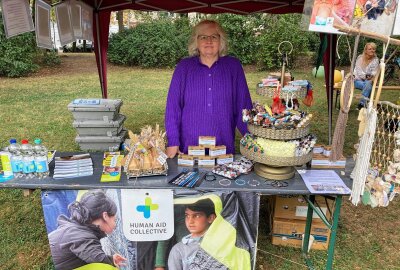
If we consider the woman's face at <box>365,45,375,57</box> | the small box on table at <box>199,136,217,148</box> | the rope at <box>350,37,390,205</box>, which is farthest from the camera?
the woman's face at <box>365,45,375,57</box>

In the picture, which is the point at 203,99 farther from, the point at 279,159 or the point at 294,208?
the point at 294,208

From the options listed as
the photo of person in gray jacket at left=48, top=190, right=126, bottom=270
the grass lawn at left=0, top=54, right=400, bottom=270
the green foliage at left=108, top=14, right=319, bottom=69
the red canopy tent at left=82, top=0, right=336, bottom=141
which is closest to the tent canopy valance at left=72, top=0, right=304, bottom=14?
the red canopy tent at left=82, top=0, right=336, bottom=141

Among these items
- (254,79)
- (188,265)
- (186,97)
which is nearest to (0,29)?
(254,79)

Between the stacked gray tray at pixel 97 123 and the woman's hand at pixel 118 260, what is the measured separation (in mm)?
2309

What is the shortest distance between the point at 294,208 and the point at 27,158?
1.98 meters

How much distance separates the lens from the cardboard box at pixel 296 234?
9.11 feet

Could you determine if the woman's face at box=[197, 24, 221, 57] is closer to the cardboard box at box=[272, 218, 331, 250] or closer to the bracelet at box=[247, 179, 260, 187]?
the bracelet at box=[247, 179, 260, 187]

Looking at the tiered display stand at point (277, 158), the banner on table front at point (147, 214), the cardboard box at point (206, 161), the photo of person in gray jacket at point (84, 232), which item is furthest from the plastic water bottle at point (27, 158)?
the tiered display stand at point (277, 158)

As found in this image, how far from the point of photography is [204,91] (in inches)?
96.6

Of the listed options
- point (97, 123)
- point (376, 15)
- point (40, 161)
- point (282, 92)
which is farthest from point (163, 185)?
point (97, 123)

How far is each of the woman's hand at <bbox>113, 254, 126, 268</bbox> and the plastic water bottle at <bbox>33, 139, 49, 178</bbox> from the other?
A: 69cm

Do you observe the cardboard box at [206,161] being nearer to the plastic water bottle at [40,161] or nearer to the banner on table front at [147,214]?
the banner on table front at [147,214]

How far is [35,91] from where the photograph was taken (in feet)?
28.6

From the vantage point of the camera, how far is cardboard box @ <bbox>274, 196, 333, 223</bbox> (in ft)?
8.95
